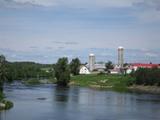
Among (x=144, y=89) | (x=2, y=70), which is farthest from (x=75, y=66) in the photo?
(x=2, y=70)

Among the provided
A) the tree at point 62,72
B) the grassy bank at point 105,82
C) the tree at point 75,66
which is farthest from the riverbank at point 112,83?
the tree at point 75,66

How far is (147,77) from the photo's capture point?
13975 cm

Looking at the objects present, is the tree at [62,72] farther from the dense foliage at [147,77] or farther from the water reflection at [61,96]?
the water reflection at [61,96]

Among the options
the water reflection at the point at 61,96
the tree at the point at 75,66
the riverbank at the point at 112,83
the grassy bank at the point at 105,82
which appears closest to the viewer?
the water reflection at the point at 61,96

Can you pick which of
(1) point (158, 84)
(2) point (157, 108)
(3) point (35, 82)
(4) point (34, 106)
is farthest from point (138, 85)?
(4) point (34, 106)

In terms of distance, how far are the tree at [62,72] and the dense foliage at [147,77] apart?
25.3 metres

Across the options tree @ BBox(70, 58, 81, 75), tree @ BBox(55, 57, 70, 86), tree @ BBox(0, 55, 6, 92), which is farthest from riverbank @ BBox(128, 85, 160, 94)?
tree @ BBox(70, 58, 81, 75)

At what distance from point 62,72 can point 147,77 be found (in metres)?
31.9

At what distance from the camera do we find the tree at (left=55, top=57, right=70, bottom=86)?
15662 centimetres

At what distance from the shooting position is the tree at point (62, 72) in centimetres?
15662

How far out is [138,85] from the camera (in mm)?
144000

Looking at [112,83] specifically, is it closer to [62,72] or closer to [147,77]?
[147,77]

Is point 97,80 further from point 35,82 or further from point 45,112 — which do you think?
point 45,112

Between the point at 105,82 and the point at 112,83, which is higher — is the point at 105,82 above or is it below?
above
